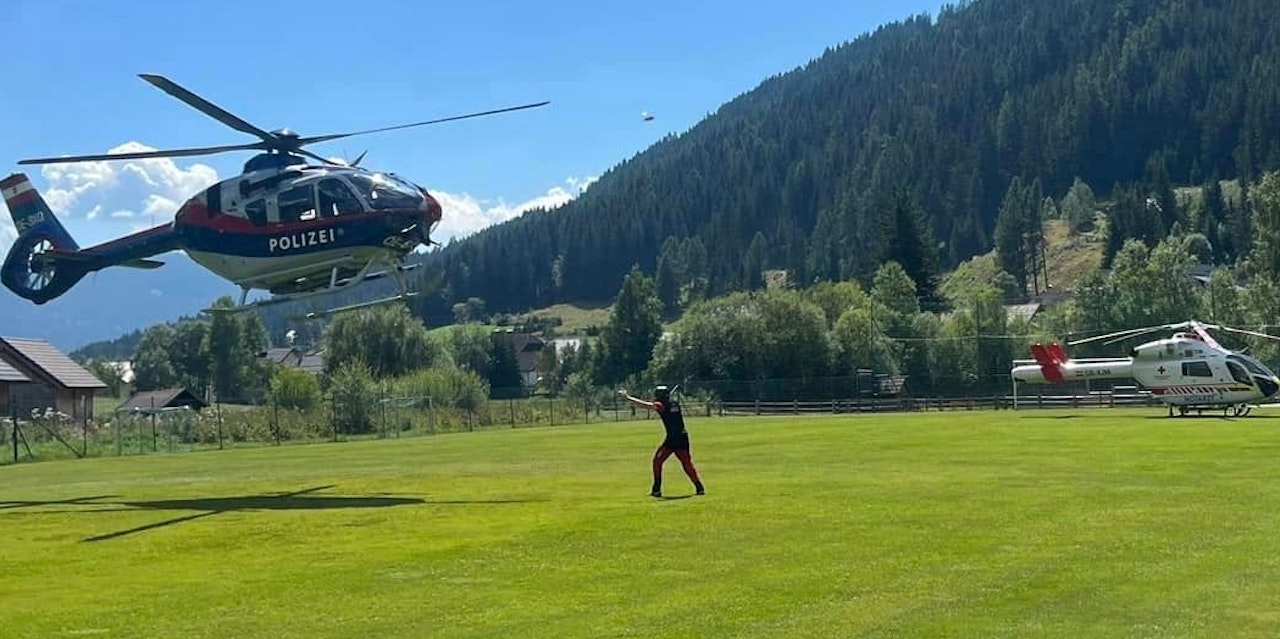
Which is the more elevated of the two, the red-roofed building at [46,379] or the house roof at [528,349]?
the house roof at [528,349]

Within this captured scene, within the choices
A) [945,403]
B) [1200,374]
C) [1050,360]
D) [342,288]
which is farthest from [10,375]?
[1200,374]

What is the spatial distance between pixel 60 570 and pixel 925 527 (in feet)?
31.9

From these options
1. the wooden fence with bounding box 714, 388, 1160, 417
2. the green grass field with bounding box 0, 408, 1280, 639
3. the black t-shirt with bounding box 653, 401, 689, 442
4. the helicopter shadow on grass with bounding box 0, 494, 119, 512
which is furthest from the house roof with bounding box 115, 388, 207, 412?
the black t-shirt with bounding box 653, 401, 689, 442

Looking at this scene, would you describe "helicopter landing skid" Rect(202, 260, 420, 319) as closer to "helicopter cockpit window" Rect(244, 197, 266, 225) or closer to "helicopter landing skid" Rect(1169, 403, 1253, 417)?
"helicopter cockpit window" Rect(244, 197, 266, 225)

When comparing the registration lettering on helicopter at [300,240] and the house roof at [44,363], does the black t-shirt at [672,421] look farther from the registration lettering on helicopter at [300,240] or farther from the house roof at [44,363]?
the house roof at [44,363]

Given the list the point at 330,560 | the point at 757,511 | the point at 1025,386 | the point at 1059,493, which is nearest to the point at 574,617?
the point at 330,560

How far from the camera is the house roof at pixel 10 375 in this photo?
7318 cm

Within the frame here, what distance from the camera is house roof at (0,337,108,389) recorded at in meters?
→ 78.8

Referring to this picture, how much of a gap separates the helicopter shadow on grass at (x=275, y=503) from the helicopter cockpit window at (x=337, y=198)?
541 cm

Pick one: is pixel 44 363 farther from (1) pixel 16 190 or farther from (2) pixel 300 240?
(2) pixel 300 240

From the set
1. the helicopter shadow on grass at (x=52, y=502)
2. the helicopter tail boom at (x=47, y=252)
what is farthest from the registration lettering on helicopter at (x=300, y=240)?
the helicopter shadow on grass at (x=52, y=502)

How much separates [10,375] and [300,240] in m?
56.8

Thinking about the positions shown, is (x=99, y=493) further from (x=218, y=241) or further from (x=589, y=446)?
(x=589, y=446)

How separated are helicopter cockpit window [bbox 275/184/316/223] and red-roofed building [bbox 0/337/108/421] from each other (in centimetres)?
5723
